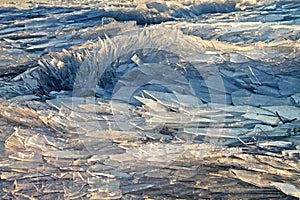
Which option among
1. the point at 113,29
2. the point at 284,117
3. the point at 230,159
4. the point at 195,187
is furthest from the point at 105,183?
the point at 113,29

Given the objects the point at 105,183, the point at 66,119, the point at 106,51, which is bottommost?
the point at 105,183

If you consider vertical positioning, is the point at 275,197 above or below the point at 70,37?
below

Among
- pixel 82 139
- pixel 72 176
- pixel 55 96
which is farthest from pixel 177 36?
pixel 72 176

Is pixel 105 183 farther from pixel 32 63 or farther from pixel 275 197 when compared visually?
pixel 32 63

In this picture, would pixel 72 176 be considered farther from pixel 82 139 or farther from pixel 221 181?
pixel 221 181

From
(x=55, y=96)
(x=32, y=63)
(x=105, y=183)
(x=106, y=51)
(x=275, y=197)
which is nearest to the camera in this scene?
(x=275, y=197)

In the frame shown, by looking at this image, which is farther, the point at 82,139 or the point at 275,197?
the point at 82,139

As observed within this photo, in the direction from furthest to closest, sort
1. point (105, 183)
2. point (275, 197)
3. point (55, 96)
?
point (55, 96) → point (105, 183) → point (275, 197)
